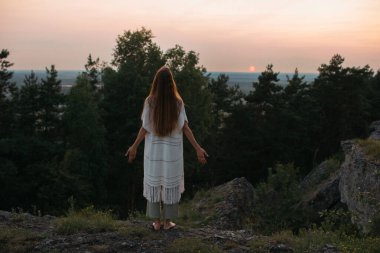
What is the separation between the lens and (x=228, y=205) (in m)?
11.6

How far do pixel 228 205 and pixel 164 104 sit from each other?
6282mm

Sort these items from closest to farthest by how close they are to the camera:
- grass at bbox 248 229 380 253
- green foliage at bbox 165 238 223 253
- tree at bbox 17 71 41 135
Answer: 1. green foliage at bbox 165 238 223 253
2. grass at bbox 248 229 380 253
3. tree at bbox 17 71 41 135

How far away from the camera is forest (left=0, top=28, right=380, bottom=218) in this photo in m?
26.9

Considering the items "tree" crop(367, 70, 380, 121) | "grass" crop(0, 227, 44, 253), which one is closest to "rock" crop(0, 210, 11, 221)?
"grass" crop(0, 227, 44, 253)

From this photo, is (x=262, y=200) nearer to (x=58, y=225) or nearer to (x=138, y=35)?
(x=58, y=225)

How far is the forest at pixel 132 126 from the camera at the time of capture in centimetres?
2692

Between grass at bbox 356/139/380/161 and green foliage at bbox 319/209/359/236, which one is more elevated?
grass at bbox 356/139/380/161

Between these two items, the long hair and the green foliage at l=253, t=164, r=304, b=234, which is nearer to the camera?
the long hair

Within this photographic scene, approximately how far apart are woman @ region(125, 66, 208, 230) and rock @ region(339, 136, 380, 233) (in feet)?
11.9

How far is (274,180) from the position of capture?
46.7 feet

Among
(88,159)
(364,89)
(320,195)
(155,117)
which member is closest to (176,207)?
(155,117)

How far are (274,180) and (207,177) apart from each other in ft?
79.7

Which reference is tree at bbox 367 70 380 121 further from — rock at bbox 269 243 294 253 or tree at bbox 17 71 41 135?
rock at bbox 269 243 294 253

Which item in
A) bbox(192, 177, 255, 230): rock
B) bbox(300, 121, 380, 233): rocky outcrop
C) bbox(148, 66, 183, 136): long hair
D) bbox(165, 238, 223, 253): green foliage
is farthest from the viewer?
bbox(192, 177, 255, 230): rock
